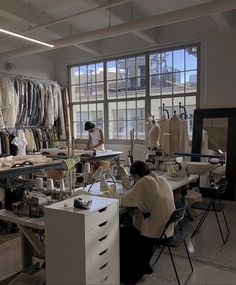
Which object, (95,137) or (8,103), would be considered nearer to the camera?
(95,137)

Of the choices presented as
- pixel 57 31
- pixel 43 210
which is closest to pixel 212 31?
pixel 57 31

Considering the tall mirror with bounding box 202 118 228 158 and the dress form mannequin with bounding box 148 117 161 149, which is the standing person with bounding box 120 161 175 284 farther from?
the tall mirror with bounding box 202 118 228 158

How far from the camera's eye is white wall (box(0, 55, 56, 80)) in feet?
23.7

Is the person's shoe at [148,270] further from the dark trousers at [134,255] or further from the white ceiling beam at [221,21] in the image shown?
the white ceiling beam at [221,21]

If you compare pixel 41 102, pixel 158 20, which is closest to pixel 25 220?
pixel 158 20

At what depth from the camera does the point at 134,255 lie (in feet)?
8.64

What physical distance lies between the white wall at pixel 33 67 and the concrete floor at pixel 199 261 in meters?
4.83

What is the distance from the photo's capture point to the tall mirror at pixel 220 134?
5.20 metres

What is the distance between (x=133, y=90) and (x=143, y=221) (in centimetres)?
483

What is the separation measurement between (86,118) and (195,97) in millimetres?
3098

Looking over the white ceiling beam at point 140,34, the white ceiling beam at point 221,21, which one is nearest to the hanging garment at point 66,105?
the white ceiling beam at point 140,34

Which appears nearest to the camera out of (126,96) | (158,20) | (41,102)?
(158,20)

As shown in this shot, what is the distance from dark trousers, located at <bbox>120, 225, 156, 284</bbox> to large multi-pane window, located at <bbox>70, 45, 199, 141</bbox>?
388cm

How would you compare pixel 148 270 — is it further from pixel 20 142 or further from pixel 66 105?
pixel 66 105
